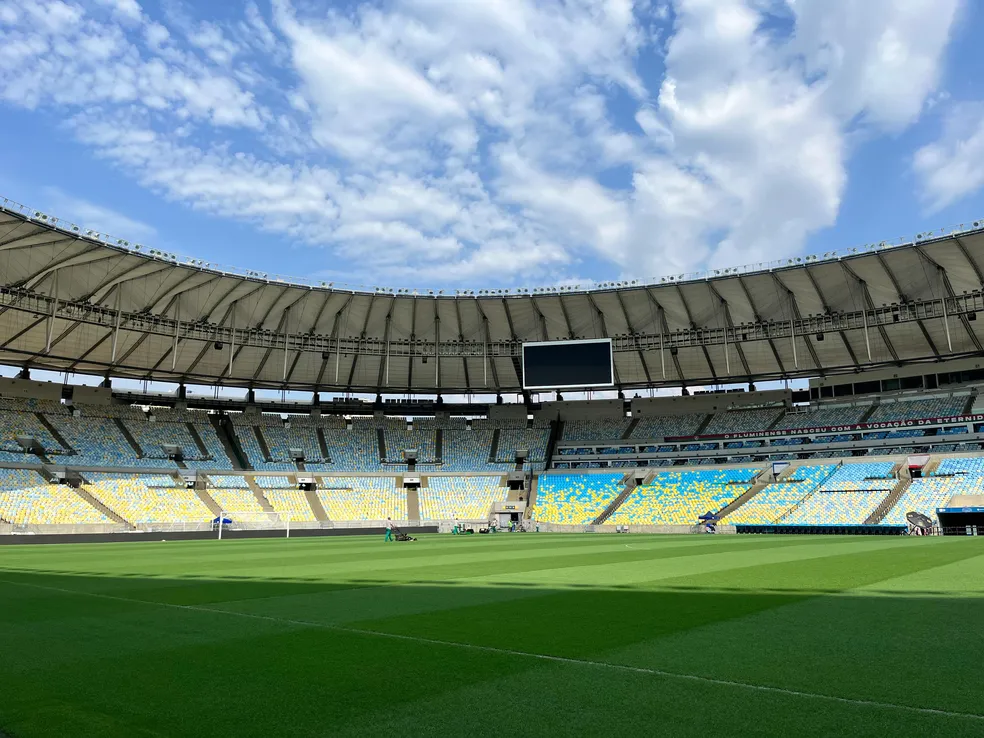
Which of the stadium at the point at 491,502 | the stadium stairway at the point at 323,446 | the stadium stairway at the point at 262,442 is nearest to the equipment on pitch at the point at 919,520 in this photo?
the stadium at the point at 491,502

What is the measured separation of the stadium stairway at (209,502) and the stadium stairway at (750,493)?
3664 cm

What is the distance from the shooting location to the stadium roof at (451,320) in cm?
4603

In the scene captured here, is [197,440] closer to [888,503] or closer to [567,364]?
[567,364]

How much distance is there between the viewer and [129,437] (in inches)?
2263

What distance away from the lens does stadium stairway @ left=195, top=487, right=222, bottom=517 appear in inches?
2042

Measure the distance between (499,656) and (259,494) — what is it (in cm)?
5228

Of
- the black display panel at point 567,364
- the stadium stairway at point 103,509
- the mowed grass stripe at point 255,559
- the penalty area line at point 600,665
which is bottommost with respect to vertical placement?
the penalty area line at point 600,665

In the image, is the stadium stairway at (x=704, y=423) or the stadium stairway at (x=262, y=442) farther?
the stadium stairway at (x=704, y=423)

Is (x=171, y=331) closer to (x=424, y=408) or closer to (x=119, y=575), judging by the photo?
(x=424, y=408)

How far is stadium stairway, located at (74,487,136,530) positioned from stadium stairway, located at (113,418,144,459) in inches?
288

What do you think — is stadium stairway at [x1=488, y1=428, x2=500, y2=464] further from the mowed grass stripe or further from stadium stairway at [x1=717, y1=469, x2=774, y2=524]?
the mowed grass stripe

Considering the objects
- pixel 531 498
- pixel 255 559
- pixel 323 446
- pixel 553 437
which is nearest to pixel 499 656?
pixel 255 559

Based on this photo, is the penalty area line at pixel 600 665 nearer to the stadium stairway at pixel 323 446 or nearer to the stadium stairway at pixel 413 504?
the stadium stairway at pixel 413 504

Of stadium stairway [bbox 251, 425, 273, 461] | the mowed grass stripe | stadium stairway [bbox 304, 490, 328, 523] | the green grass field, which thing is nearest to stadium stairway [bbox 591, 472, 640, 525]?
stadium stairway [bbox 304, 490, 328, 523]
